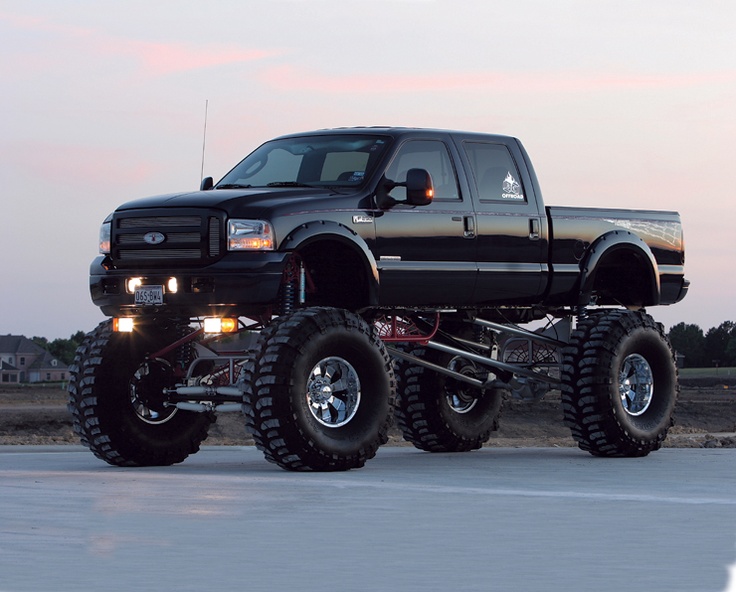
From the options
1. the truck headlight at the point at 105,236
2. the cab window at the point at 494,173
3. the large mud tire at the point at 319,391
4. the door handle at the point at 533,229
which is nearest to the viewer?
the large mud tire at the point at 319,391

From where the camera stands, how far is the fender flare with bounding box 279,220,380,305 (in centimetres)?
1398

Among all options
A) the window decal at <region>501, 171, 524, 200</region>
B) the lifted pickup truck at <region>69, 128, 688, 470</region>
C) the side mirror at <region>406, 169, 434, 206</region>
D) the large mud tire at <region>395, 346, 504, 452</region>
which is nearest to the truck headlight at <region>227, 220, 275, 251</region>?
the lifted pickup truck at <region>69, 128, 688, 470</region>

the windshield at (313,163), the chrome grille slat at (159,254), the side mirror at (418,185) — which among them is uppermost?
the windshield at (313,163)

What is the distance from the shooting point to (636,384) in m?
17.3

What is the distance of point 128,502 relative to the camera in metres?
11.0

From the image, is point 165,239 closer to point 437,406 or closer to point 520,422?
point 437,406

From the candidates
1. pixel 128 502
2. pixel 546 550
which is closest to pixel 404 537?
pixel 546 550

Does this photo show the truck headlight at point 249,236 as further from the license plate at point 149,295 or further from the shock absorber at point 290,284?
the license plate at point 149,295

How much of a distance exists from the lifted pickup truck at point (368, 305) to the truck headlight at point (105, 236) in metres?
0.03

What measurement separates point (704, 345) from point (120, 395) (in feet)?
530

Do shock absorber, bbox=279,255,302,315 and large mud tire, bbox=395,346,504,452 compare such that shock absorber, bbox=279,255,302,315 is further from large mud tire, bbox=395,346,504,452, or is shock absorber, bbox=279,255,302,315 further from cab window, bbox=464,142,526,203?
large mud tire, bbox=395,346,504,452

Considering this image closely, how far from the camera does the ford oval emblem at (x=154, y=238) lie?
1439 centimetres

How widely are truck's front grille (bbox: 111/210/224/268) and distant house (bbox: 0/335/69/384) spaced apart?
592 feet

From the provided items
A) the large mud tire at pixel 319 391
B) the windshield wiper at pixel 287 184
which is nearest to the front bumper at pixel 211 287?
the large mud tire at pixel 319 391
